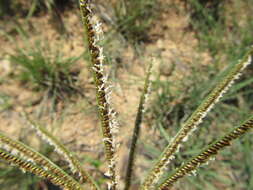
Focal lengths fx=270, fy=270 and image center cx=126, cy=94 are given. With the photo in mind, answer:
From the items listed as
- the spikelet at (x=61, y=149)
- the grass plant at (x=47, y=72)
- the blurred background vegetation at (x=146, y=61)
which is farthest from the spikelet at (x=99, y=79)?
the grass plant at (x=47, y=72)

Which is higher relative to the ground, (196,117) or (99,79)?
(99,79)

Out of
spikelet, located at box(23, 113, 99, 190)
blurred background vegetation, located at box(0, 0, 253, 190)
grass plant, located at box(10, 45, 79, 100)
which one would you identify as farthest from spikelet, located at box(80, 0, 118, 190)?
grass plant, located at box(10, 45, 79, 100)

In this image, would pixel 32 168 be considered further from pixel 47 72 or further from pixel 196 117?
pixel 47 72

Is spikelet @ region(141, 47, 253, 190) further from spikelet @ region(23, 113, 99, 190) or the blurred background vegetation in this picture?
the blurred background vegetation

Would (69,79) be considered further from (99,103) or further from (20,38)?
(99,103)

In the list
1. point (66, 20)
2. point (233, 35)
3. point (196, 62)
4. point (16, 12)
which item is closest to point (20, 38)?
point (16, 12)

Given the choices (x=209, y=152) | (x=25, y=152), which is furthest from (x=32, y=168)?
(x=209, y=152)
